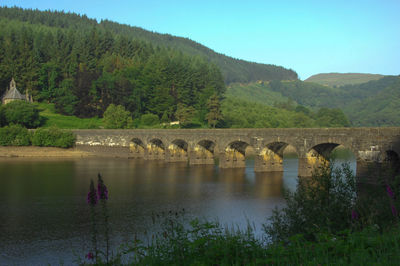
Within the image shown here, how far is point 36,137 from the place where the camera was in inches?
2680

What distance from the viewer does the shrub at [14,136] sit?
220ft

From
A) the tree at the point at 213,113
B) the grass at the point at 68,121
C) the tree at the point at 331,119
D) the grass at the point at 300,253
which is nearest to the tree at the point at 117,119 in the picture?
the grass at the point at 68,121

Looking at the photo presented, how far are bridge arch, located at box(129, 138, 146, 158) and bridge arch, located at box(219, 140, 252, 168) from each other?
20143 mm

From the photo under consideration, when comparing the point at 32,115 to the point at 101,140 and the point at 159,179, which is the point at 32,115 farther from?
the point at 159,179

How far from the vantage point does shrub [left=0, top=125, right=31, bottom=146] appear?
66.9 metres

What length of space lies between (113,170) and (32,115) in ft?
128

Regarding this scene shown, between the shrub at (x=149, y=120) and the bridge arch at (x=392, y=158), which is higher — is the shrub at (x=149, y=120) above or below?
above

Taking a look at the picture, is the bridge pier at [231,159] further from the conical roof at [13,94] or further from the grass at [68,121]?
the conical roof at [13,94]

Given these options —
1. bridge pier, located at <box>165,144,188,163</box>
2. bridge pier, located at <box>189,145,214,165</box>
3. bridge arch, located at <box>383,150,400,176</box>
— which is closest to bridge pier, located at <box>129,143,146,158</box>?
bridge pier, located at <box>165,144,188,163</box>

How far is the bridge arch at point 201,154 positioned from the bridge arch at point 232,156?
14.7 ft

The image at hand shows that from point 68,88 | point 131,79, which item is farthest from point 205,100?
point 68,88

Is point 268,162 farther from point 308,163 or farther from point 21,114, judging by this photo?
point 21,114

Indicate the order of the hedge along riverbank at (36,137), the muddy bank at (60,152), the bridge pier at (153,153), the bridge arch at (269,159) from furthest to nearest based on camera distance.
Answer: the hedge along riverbank at (36,137) < the muddy bank at (60,152) < the bridge pier at (153,153) < the bridge arch at (269,159)

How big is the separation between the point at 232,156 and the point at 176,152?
451 inches
